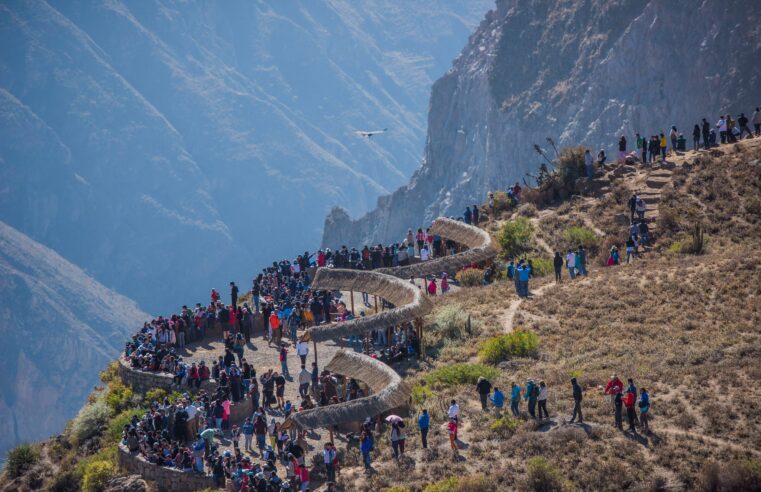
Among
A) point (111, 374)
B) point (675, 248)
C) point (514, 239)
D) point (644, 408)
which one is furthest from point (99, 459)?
point (675, 248)

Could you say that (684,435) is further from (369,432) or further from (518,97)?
(518,97)

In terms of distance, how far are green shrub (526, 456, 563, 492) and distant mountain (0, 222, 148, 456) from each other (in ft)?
455

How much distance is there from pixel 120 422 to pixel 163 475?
7427 millimetres

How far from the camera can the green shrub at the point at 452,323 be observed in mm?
42875

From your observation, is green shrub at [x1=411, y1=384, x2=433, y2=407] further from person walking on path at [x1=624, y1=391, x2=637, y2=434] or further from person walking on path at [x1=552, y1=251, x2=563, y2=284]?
person walking on path at [x1=552, y1=251, x2=563, y2=284]

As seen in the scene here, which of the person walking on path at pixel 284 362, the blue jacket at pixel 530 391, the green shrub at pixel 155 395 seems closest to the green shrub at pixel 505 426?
the blue jacket at pixel 530 391

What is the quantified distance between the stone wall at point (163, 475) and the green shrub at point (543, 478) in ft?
34.3

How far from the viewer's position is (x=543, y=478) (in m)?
28.1

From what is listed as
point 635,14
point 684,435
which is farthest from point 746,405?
point 635,14

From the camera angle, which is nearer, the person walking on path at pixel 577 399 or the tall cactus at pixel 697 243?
the person walking on path at pixel 577 399

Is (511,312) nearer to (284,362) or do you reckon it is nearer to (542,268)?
(542,268)

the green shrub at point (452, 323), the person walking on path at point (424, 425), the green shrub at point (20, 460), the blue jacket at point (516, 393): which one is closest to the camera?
Answer: the person walking on path at point (424, 425)

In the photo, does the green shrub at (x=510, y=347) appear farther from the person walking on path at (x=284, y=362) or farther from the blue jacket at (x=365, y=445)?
the blue jacket at (x=365, y=445)

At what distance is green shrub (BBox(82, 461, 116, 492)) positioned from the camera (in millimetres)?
37438
